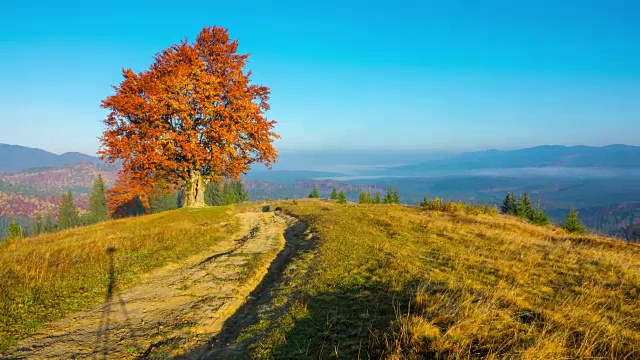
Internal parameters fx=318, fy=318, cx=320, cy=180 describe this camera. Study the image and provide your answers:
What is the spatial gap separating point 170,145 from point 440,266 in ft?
72.1

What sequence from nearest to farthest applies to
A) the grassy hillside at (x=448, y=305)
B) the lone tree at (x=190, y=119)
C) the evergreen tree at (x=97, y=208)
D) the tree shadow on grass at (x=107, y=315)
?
1. the grassy hillside at (x=448, y=305)
2. the tree shadow on grass at (x=107, y=315)
3. the lone tree at (x=190, y=119)
4. the evergreen tree at (x=97, y=208)

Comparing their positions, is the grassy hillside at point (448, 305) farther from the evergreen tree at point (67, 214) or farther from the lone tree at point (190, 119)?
the evergreen tree at point (67, 214)

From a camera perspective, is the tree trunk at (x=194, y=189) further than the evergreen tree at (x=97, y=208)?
No

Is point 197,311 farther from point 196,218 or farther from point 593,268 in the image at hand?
point 196,218

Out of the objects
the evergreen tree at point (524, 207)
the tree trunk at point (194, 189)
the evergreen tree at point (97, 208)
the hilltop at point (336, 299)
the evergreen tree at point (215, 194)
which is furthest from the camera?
the evergreen tree at point (215, 194)

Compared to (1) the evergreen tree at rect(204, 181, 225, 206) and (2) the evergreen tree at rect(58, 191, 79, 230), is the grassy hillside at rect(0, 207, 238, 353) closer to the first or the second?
(1) the evergreen tree at rect(204, 181, 225, 206)

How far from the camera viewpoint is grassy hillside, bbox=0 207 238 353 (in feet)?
23.6

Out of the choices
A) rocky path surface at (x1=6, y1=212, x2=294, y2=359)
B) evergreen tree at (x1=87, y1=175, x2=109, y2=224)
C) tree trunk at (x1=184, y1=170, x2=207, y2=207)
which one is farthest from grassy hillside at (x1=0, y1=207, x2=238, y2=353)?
evergreen tree at (x1=87, y1=175, x2=109, y2=224)

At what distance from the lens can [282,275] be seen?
397 inches

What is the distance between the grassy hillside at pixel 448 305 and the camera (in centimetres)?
513

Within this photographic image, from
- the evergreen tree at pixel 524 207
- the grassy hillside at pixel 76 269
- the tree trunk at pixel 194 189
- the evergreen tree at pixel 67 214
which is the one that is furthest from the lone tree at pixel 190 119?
the evergreen tree at pixel 67 214

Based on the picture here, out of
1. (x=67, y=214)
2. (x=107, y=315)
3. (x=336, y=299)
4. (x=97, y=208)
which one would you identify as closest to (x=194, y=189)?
(x=107, y=315)

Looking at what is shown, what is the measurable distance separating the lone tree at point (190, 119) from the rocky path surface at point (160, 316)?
14864mm

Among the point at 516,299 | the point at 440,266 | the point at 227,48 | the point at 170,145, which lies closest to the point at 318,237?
the point at 440,266
